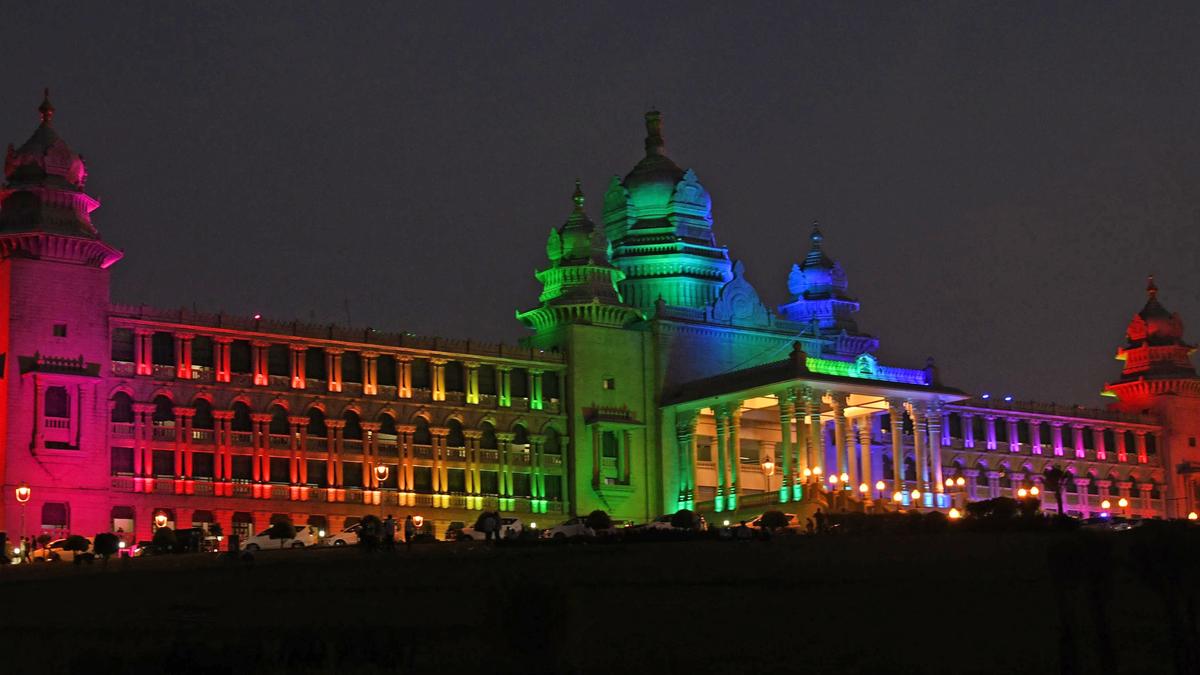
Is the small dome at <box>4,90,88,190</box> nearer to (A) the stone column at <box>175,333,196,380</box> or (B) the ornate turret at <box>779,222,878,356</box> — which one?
(A) the stone column at <box>175,333,196,380</box>

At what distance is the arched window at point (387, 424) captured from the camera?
96688mm

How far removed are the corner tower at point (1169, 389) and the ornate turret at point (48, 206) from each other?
64.1 metres

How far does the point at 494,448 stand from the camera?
330 ft

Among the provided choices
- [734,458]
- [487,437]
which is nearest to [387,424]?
[487,437]

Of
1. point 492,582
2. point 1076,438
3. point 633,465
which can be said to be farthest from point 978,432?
point 492,582

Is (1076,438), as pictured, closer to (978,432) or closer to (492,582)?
(978,432)

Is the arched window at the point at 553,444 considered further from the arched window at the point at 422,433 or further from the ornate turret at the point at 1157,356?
the ornate turret at the point at 1157,356

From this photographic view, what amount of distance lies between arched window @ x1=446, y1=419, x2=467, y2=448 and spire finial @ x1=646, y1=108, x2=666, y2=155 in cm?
2387

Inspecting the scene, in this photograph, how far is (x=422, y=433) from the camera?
9850 cm

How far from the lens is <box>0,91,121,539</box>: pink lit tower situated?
83.9 meters

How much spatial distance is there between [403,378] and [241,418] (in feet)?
28.9

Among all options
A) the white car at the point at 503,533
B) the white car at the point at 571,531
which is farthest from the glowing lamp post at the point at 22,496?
the white car at the point at 571,531

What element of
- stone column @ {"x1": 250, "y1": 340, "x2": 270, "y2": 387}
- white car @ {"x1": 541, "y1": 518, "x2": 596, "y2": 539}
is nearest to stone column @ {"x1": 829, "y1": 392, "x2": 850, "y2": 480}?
white car @ {"x1": 541, "y1": 518, "x2": 596, "y2": 539}

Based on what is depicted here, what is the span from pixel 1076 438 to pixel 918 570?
6284 centimetres
